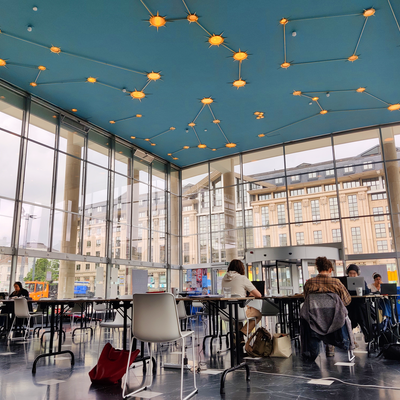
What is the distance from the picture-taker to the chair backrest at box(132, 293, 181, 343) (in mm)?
2965

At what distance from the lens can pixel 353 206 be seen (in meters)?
12.3

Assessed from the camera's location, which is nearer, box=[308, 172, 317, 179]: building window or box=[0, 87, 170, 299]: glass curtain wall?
box=[0, 87, 170, 299]: glass curtain wall

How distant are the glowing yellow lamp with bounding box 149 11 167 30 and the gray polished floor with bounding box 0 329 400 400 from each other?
607 cm

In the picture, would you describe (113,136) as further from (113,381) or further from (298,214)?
(113,381)

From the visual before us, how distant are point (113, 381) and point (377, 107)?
10707 mm

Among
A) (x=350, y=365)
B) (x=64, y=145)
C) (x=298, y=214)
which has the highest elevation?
(x=64, y=145)

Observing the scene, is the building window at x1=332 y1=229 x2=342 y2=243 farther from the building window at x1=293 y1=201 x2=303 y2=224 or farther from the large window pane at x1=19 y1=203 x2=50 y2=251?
the large window pane at x1=19 y1=203 x2=50 y2=251

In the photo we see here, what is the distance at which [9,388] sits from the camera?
3264mm

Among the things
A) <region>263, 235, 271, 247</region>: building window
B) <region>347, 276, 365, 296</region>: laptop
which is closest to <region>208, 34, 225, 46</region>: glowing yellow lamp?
<region>347, 276, 365, 296</region>: laptop

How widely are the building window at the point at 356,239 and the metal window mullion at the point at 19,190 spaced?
10248 mm

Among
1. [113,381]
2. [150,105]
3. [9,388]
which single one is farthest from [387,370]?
[150,105]

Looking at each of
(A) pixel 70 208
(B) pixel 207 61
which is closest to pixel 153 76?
(B) pixel 207 61

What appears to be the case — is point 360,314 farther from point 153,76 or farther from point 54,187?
point 54,187

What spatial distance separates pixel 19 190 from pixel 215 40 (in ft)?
20.6
